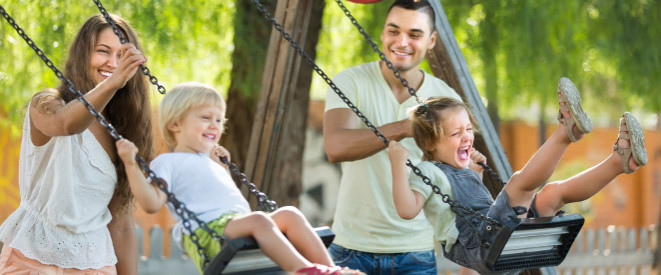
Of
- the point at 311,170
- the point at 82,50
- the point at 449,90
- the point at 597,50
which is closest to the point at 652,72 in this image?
the point at 597,50

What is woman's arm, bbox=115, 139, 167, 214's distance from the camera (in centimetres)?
238

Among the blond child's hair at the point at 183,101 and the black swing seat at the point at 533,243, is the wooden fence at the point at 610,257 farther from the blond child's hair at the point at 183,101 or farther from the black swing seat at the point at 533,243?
the blond child's hair at the point at 183,101

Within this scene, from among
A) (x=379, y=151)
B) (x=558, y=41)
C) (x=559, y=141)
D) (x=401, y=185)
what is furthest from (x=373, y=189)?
(x=558, y=41)

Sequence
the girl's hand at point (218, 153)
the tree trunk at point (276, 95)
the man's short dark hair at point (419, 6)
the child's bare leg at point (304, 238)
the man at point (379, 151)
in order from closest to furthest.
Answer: the child's bare leg at point (304, 238)
the girl's hand at point (218, 153)
the man at point (379, 151)
the man's short dark hair at point (419, 6)
the tree trunk at point (276, 95)

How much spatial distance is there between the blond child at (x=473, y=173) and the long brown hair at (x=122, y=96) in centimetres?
93

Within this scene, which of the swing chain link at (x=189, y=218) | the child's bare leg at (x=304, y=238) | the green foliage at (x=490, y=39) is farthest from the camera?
the green foliage at (x=490, y=39)

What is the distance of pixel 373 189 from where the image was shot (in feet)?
10.5

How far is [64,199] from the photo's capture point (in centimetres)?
276

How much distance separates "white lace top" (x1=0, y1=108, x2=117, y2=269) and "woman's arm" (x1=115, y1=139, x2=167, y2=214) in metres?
0.43

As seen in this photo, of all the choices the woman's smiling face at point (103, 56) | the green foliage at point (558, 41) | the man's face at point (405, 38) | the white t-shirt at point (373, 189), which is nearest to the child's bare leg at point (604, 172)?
the white t-shirt at point (373, 189)

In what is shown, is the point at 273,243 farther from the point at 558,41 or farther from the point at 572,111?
the point at 558,41

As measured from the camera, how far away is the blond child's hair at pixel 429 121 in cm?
300

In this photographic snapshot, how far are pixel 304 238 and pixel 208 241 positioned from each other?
0.30 m

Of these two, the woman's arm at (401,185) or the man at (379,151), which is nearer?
the woman's arm at (401,185)
